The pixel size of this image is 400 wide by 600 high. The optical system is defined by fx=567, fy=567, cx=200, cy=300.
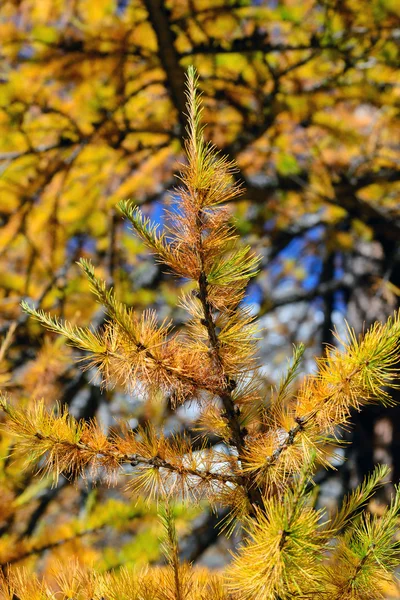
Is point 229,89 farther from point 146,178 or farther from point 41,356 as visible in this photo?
point 41,356

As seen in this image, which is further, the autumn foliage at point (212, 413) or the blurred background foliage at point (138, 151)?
the blurred background foliage at point (138, 151)

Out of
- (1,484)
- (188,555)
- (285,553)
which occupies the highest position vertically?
(285,553)

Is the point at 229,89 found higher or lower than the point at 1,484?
higher

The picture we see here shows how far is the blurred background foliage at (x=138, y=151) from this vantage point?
272cm

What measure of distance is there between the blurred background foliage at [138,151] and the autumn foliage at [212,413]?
1.09m

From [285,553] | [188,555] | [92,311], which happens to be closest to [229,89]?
[92,311]

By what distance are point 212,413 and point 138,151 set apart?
2.21 metres

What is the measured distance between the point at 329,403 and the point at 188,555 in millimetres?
3173

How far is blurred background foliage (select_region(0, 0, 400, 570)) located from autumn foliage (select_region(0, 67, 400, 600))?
109 cm

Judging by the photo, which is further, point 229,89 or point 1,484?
point 229,89

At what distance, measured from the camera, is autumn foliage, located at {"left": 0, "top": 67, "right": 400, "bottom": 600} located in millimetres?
1062

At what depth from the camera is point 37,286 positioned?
151 inches

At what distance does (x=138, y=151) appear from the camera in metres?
3.19

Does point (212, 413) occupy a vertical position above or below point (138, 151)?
below
